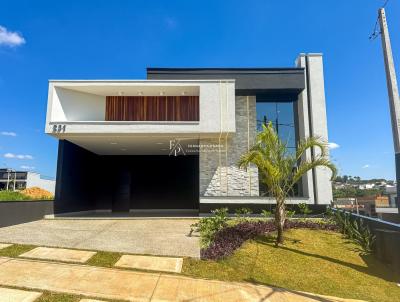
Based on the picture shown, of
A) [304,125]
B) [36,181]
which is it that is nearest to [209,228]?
[304,125]

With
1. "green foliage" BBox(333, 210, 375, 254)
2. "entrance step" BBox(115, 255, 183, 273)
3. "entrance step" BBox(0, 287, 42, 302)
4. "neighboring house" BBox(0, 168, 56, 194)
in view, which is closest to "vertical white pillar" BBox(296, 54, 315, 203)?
"green foliage" BBox(333, 210, 375, 254)

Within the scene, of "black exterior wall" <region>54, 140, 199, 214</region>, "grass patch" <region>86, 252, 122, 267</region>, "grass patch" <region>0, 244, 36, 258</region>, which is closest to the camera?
"grass patch" <region>86, 252, 122, 267</region>

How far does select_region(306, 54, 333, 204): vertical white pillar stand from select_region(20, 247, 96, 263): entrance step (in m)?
11.8

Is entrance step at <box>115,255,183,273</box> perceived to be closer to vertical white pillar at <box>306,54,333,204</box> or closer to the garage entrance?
vertical white pillar at <box>306,54,333,204</box>

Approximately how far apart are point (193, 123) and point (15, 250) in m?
8.58

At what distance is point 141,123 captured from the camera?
42.4 ft

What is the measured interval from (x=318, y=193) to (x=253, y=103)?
20.2 feet

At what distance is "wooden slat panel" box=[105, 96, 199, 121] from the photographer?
15.1 meters

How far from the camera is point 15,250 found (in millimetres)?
7031

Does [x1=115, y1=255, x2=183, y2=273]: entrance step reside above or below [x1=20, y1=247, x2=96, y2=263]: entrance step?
below

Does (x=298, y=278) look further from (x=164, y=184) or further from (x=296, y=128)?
(x=164, y=184)

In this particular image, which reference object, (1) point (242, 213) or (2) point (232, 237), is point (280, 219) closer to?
(2) point (232, 237)

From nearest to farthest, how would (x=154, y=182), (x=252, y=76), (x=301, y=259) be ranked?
(x=301, y=259) < (x=252, y=76) < (x=154, y=182)

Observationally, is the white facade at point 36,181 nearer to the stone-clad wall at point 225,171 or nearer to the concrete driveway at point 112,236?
the concrete driveway at point 112,236
